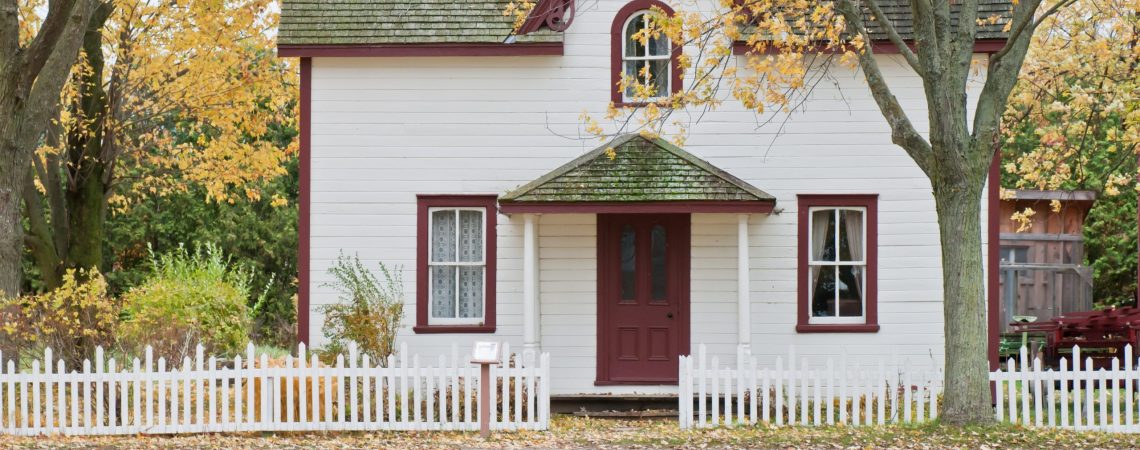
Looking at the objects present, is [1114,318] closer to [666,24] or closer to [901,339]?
[901,339]

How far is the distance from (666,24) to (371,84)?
506cm

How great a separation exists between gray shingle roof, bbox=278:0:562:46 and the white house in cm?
3

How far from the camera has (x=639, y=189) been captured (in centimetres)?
1498

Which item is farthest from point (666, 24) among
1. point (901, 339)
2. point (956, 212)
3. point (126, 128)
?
point (126, 128)

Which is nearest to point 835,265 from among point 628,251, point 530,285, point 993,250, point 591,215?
point 993,250

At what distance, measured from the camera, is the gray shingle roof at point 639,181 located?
48.8ft

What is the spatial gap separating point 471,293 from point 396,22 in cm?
363

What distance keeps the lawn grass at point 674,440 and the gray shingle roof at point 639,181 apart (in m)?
3.02

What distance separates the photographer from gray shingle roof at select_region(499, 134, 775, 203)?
14867 mm

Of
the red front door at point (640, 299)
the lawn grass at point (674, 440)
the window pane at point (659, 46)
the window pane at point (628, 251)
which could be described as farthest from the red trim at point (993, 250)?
the window pane at point (628, 251)

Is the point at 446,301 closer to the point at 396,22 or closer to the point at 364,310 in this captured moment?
the point at 364,310

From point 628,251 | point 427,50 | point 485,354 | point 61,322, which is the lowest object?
point 485,354

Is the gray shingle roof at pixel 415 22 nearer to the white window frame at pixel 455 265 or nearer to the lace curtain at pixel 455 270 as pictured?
the white window frame at pixel 455 265

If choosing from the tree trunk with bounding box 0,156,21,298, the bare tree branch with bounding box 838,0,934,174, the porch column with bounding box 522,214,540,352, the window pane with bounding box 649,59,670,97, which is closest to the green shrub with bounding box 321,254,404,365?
the porch column with bounding box 522,214,540,352
